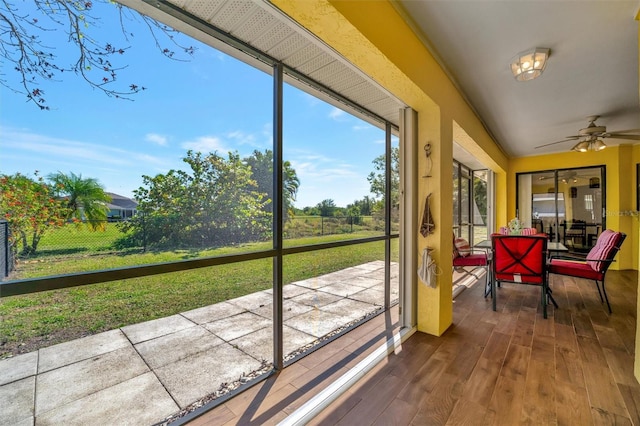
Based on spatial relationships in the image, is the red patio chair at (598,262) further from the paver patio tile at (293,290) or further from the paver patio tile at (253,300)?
the paver patio tile at (253,300)

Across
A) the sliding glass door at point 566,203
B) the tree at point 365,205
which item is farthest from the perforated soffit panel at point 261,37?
the sliding glass door at point 566,203

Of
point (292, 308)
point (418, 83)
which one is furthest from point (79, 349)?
point (418, 83)

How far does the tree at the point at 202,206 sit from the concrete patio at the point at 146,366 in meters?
0.56

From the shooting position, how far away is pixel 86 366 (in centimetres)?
149

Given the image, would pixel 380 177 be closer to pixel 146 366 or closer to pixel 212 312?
pixel 212 312

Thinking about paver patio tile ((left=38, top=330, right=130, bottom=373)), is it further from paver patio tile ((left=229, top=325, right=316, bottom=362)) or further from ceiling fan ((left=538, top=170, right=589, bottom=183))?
ceiling fan ((left=538, top=170, right=589, bottom=183))

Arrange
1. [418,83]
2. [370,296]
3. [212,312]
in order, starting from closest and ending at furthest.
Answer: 1. [212,312]
2. [418,83]
3. [370,296]

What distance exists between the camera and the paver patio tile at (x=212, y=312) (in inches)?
72.9

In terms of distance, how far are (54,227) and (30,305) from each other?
34 centimetres

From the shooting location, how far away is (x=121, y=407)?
1.49m

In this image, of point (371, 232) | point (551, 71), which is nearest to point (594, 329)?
point (371, 232)

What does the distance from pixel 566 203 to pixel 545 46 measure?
5.52 meters

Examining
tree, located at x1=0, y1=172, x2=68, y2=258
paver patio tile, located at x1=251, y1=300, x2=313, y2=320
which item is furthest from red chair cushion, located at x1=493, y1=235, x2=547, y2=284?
tree, located at x1=0, y1=172, x2=68, y2=258

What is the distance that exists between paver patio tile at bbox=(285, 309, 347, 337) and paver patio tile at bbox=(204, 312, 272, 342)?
37cm
